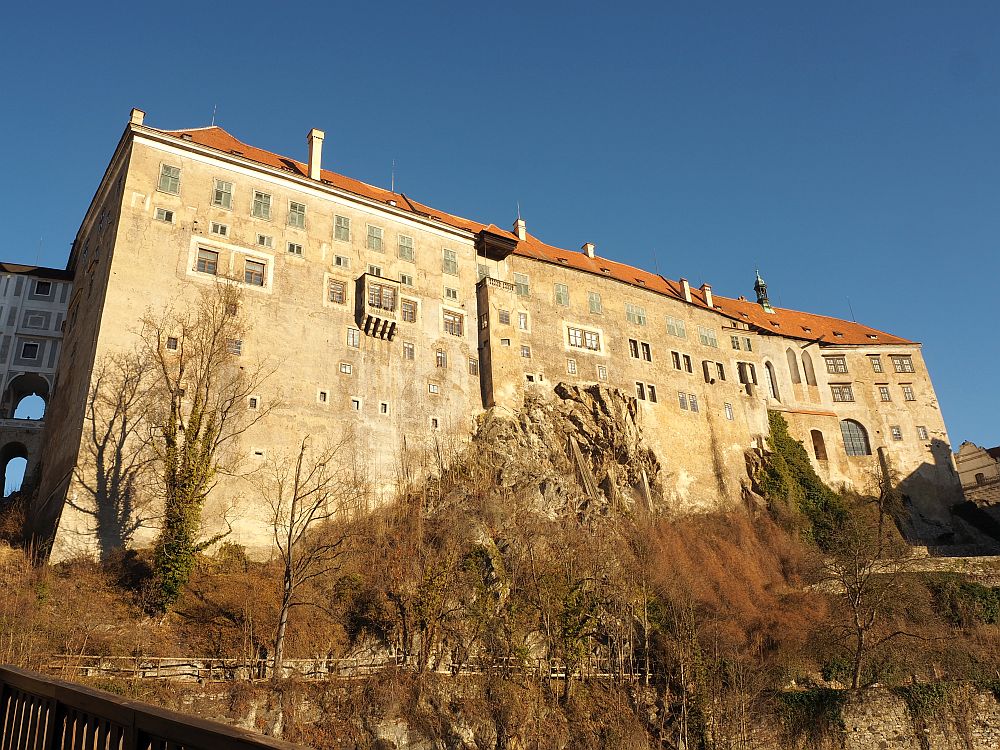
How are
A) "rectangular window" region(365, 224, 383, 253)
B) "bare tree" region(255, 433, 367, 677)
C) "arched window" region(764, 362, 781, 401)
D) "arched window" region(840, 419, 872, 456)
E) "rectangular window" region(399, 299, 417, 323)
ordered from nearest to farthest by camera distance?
"bare tree" region(255, 433, 367, 677), "rectangular window" region(399, 299, 417, 323), "rectangular window" region(365, 224, 383, 253), "arched window" region(840, 419, 872, 456), "arched window" region(764, 362, 781, 401)

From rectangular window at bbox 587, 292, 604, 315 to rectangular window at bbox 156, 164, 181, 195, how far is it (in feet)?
89.4

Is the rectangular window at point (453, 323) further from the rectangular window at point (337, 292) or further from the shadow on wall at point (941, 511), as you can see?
the shadow on wall at point (941, 511)

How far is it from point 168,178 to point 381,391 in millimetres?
15427

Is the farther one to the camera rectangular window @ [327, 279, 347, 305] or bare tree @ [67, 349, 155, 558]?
rectangular window @ [327, 279, 347, 305]

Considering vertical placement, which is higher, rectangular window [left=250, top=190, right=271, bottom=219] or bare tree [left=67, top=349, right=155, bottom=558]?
rectangular window [left=250, top=190, right=271, bottom=219]

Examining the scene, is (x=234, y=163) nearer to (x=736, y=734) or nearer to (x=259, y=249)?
(x=259, y=249)

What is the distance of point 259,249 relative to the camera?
40.8 metres

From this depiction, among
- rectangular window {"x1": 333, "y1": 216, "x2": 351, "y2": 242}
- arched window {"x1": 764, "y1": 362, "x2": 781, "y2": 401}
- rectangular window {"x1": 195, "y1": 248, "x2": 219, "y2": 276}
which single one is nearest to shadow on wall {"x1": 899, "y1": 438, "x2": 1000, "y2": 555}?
arched window {"x1": 764, "y1": 362, "x2": 781, "y2": 401}

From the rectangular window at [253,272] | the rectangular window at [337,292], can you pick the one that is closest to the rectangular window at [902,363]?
the rectangular window at [337,292]

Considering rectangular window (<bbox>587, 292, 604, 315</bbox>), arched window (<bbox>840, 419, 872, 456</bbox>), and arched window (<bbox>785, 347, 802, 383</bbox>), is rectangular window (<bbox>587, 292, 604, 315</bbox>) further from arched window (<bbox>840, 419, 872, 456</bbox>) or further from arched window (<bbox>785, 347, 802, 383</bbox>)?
arched window (<bbox>840, 419, 872, 456</bbox>)

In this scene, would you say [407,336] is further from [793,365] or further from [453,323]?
[793,365]

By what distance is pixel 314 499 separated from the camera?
37.0 m

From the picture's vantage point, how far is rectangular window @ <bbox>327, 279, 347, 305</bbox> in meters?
42.0

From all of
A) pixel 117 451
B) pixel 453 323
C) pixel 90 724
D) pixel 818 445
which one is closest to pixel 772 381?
pixel 818 445
